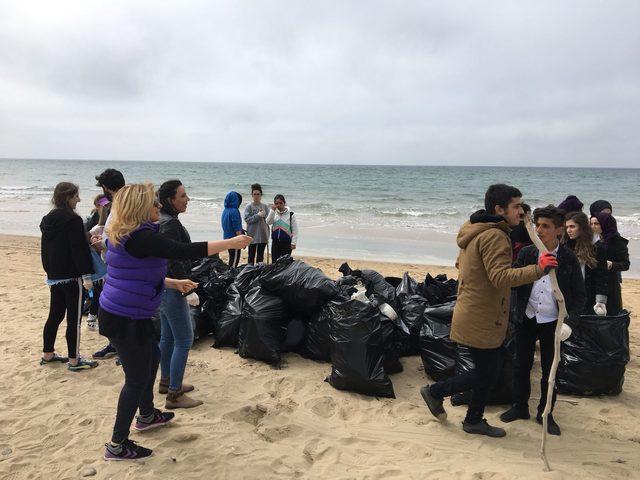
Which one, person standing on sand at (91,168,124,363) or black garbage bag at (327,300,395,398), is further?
person standing on sand at (91,168,124,363)

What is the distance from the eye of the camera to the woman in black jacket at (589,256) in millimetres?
3607

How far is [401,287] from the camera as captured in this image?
4457 millimetres

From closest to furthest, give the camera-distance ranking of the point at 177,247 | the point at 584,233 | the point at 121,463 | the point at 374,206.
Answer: the point at 177,247
the point at 121,463
the point at 584,233
the point at 374,206

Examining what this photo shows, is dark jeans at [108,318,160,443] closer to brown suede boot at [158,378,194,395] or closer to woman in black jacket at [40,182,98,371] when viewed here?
brown suede boot at [158,378,194,395]

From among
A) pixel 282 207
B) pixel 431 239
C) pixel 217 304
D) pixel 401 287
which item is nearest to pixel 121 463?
pixel 217 304

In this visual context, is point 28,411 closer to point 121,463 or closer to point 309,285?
point 121,463

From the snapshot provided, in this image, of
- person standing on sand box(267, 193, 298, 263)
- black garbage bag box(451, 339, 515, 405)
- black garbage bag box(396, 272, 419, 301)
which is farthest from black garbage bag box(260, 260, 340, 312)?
Answer: person standing on sand box(267, 193, 298, 263)

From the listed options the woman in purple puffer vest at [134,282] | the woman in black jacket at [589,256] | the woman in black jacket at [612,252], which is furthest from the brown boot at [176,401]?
the woman in black jacket at [612,252]

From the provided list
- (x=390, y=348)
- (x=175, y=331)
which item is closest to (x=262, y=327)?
(x=175, y=331)

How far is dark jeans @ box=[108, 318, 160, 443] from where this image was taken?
91.5 inches

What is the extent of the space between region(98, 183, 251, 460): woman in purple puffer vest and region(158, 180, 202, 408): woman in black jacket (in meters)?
0.39

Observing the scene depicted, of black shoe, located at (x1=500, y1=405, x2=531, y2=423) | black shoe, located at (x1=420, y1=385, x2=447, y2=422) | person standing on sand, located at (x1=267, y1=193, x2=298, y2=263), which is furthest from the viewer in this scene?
person standing on sand, located at (x1=267, y1=193, x2=298, y2=263)

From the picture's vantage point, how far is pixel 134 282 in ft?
7.50

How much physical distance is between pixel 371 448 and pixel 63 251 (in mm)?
2722
